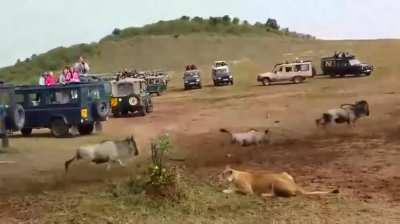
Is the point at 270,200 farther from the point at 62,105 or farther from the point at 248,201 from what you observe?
the point at 62,105

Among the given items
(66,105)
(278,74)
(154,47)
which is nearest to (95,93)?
(66,105)

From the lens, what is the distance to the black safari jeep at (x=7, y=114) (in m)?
20.2

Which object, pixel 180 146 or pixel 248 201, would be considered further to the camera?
pixel 180 146

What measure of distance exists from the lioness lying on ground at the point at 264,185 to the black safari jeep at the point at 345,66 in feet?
155

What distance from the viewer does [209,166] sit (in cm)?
1692

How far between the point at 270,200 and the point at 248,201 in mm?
360

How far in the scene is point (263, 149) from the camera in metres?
20.1

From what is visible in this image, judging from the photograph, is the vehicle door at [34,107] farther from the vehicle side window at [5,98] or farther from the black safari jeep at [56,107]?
the vehicle side window at [5,98]

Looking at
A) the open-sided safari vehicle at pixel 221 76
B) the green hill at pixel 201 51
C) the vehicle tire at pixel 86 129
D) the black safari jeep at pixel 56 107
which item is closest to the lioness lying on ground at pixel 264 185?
the black safari jeep at pixel 56 107

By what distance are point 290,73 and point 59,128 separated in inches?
1403

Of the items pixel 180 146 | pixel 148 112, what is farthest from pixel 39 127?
pixel 148 112

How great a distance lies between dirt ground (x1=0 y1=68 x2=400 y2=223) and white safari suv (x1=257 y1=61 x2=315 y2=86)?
1736 cm

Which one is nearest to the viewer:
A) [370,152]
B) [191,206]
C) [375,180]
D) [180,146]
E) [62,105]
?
[191,206]

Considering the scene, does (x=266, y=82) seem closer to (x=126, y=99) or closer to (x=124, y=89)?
(x=124, y=89)
